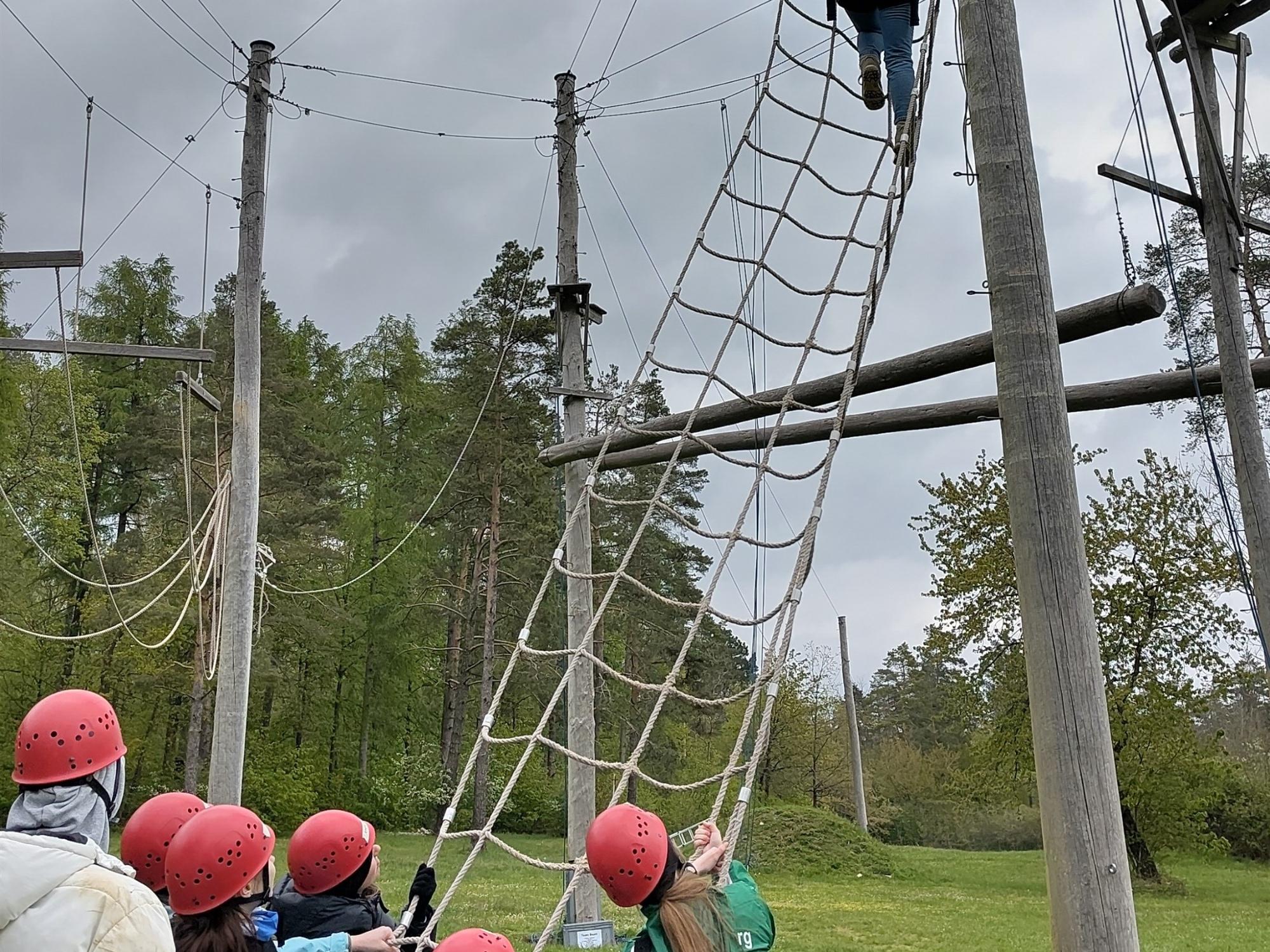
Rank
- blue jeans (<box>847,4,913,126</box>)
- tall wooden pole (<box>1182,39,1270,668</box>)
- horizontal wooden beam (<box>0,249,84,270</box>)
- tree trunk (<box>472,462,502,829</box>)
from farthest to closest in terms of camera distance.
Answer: tree trunk (<box>472,462,502,829</box>) → horizontal wooden beam (<box>0,249,84,270</box>) → tall wooden pole (<box>1182,39,1270,668</box>) → blue jeans (<box>847,4,913,126</box>)

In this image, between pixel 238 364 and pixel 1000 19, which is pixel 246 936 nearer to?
pixel 1000 19

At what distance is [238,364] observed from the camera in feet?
22.9

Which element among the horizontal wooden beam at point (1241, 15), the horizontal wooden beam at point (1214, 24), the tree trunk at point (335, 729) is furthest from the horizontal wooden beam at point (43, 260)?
the tree trunk at point (335, 729)

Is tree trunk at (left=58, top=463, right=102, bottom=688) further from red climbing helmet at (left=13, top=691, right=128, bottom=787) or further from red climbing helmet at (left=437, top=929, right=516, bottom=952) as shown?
red climbing helmet at (left=437, top=929, right=516, bottom=952)

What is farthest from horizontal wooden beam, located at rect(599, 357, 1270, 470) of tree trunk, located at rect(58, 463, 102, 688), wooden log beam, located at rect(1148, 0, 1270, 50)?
tree trunk, located at rect(58, 463, 102, 688)

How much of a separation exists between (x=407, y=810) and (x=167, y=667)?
20.9 ft

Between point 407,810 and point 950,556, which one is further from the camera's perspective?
point 407,810

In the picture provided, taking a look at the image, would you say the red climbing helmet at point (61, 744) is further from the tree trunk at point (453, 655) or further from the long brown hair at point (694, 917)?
the tree trunk at point (453, 655)

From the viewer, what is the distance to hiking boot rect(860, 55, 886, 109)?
4336 mm

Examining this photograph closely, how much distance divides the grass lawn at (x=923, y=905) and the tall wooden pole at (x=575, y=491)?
1.72 metres

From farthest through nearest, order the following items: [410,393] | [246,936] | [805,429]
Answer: [410,393] → [805,429] → [246,936]

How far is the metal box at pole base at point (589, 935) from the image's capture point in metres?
6.90

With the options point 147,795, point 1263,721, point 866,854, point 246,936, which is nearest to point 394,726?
point 147,795

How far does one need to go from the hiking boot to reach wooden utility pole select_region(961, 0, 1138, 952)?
1.57 meters
